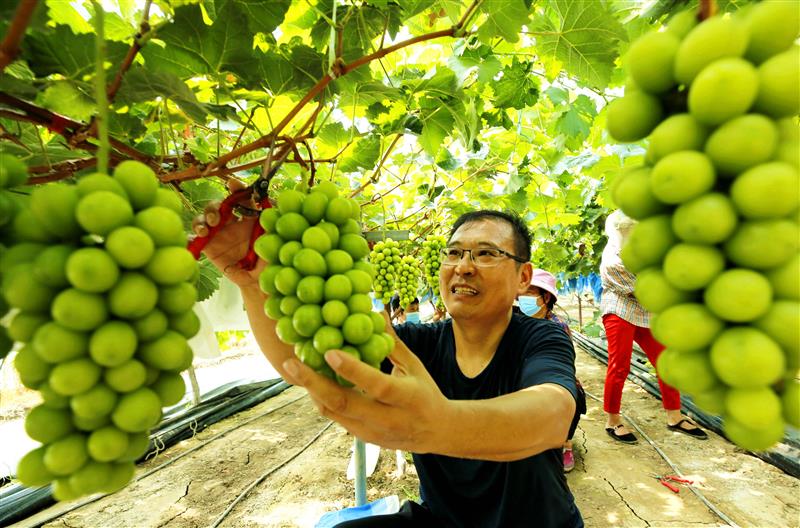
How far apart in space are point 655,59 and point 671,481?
4841 millimetres

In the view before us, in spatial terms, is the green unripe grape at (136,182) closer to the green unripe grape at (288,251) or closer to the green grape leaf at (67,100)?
the green unripe grape at (288,251)

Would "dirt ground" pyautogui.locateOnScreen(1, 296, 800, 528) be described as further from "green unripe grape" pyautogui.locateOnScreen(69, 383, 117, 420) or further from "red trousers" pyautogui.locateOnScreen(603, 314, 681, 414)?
"green unripe grape" pyautogui.locateOnScreen(69, 383, 117, 420)

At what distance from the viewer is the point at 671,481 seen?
4.09 meters

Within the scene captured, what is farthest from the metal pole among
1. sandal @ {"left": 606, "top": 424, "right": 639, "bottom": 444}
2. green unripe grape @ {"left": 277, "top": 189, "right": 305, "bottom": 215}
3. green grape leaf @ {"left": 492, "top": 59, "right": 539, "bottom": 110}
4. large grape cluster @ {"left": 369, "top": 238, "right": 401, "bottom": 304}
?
sandal @ {"left": 606, "top": 424, "right": 639, "bottom": 444}

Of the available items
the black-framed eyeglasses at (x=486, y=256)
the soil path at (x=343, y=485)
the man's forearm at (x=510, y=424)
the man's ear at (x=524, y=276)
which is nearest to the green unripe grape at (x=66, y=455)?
the man's forearm at (x=510, y=424)

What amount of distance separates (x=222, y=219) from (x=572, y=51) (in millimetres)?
1594

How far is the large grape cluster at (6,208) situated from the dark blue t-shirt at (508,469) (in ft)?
4.91

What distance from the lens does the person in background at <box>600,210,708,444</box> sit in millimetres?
4566

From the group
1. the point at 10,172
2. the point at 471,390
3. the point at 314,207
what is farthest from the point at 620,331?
the point at 10,172

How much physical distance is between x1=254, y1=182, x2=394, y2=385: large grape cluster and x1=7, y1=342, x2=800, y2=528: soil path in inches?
136

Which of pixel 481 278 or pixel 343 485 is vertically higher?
pixel 481 278

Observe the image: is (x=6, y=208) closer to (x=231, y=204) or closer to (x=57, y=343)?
(x=57, y=343)

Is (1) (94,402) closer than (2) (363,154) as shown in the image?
Yes

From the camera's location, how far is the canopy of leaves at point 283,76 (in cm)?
95
